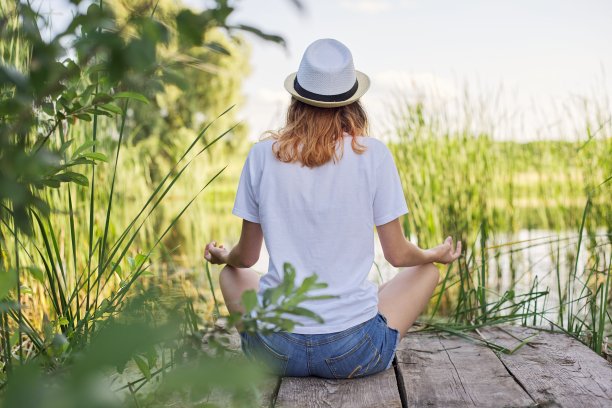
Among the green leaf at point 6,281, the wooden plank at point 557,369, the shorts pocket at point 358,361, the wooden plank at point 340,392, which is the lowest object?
the wooden plank at point 557,369

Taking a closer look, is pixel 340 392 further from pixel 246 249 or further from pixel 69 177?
pixel 69 177

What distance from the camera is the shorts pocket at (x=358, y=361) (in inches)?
78.3

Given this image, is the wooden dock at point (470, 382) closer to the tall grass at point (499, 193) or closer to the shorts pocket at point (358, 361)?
the shorts pocket at point (358, 361)

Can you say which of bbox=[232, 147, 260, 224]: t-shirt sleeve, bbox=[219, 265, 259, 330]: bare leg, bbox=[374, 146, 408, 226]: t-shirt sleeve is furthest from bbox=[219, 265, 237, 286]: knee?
bbox=[374, 146, 408, 226]: t-shirt sleeve

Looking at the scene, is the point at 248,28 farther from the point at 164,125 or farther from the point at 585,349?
the point at 164,125

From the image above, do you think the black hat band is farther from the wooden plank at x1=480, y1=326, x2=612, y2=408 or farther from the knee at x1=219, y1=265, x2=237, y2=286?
the wooden plank at x1=480, y1=326, x2=612, y2=408

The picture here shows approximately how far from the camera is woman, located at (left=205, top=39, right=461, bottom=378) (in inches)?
78.3

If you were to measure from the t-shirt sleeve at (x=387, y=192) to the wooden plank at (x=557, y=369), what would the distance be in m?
0.57

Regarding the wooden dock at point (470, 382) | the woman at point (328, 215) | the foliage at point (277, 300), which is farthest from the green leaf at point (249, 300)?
the woman at point (328, 215)

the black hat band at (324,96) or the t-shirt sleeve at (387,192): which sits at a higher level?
the black hat band at (324,96)

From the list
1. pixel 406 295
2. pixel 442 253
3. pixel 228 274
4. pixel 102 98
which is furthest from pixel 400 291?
pixel 102 98

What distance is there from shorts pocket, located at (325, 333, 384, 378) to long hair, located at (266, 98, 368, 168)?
1.73 feet

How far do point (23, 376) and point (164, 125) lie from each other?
1470 centimetres

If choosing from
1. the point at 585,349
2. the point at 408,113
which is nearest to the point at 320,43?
the point at 585,349
